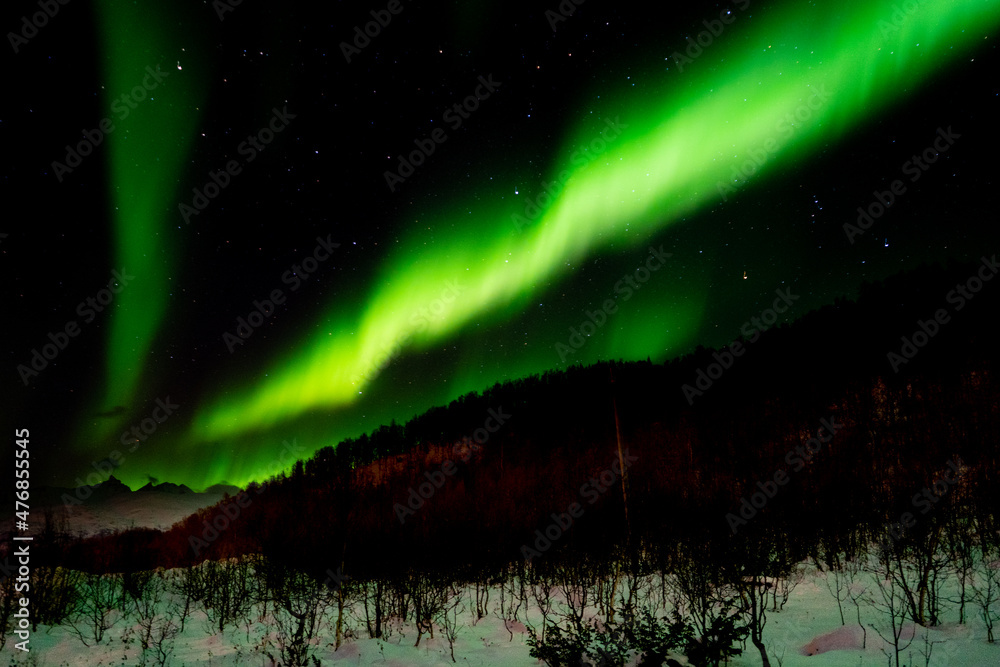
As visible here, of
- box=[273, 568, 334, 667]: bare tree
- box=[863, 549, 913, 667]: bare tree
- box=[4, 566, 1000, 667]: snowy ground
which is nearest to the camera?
box=[863, 549, 913, 667]: bare tree

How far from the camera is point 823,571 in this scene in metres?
16.7

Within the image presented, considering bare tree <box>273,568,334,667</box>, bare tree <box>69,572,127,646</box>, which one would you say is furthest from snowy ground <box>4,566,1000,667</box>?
bare tree <box>273,568,334,667</box>

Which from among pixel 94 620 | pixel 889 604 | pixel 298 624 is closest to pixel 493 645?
pixel 298 624

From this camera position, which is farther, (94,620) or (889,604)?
(94,620)

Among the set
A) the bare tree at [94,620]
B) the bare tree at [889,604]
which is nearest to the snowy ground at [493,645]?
the bare tree at [889,604]

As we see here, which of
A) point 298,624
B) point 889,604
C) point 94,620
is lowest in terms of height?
point 94,620

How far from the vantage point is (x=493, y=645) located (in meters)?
13.1

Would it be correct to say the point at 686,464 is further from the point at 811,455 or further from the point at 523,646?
the point at 523,646

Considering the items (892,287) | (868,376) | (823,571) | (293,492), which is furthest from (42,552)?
(892,287)

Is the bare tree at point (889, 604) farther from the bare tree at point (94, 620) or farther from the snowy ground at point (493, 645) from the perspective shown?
the bare tree at point (94, 620)

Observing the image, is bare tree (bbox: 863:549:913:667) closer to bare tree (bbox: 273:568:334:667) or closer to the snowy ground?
the snowy ground

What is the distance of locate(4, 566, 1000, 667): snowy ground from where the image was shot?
9477 millimetres

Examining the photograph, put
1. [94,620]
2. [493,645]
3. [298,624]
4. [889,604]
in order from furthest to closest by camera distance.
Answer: [94,620], [493,645], [298,624], [889,604]

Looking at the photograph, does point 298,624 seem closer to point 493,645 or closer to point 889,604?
point 493,645
